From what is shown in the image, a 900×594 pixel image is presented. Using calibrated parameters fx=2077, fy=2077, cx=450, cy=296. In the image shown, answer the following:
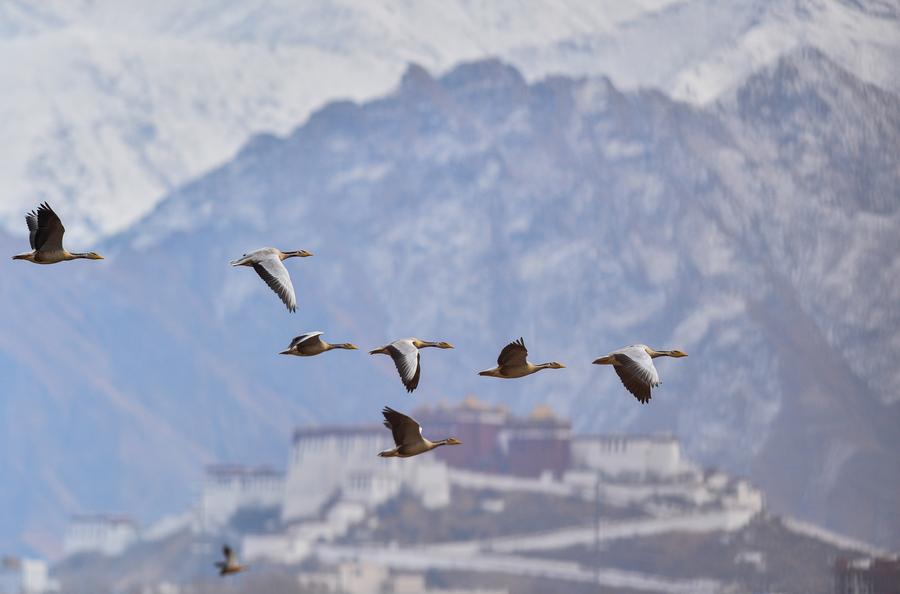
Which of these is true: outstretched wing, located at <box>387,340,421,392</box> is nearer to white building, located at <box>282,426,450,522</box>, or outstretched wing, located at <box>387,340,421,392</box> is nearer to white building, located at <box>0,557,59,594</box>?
white building, located at <box>282,426,450,522</box>

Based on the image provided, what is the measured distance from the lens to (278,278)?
3159 cm

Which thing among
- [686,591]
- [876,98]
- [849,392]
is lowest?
[686,591]

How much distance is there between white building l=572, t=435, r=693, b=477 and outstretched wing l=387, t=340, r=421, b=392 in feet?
454

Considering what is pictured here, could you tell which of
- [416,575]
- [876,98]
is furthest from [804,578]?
[876,98]

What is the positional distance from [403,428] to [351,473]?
141267 mm

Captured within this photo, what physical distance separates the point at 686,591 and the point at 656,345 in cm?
4724

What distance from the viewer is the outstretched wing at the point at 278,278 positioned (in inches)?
1211

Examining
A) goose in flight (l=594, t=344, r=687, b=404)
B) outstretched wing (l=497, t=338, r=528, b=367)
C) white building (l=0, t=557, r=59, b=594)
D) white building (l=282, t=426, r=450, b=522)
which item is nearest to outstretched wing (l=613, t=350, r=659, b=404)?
goose in flight (l=594, t=344, r=687, b=404)

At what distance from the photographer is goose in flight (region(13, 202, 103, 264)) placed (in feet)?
109

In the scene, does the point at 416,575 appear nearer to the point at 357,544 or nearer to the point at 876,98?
the point at 357,544

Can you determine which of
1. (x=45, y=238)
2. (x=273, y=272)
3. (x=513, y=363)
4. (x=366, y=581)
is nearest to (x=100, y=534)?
(x=366, y=581)

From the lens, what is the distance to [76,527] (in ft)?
625

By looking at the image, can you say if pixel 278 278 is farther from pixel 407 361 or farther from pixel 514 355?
pixel 514 355

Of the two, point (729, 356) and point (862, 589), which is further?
point (729, 356)
